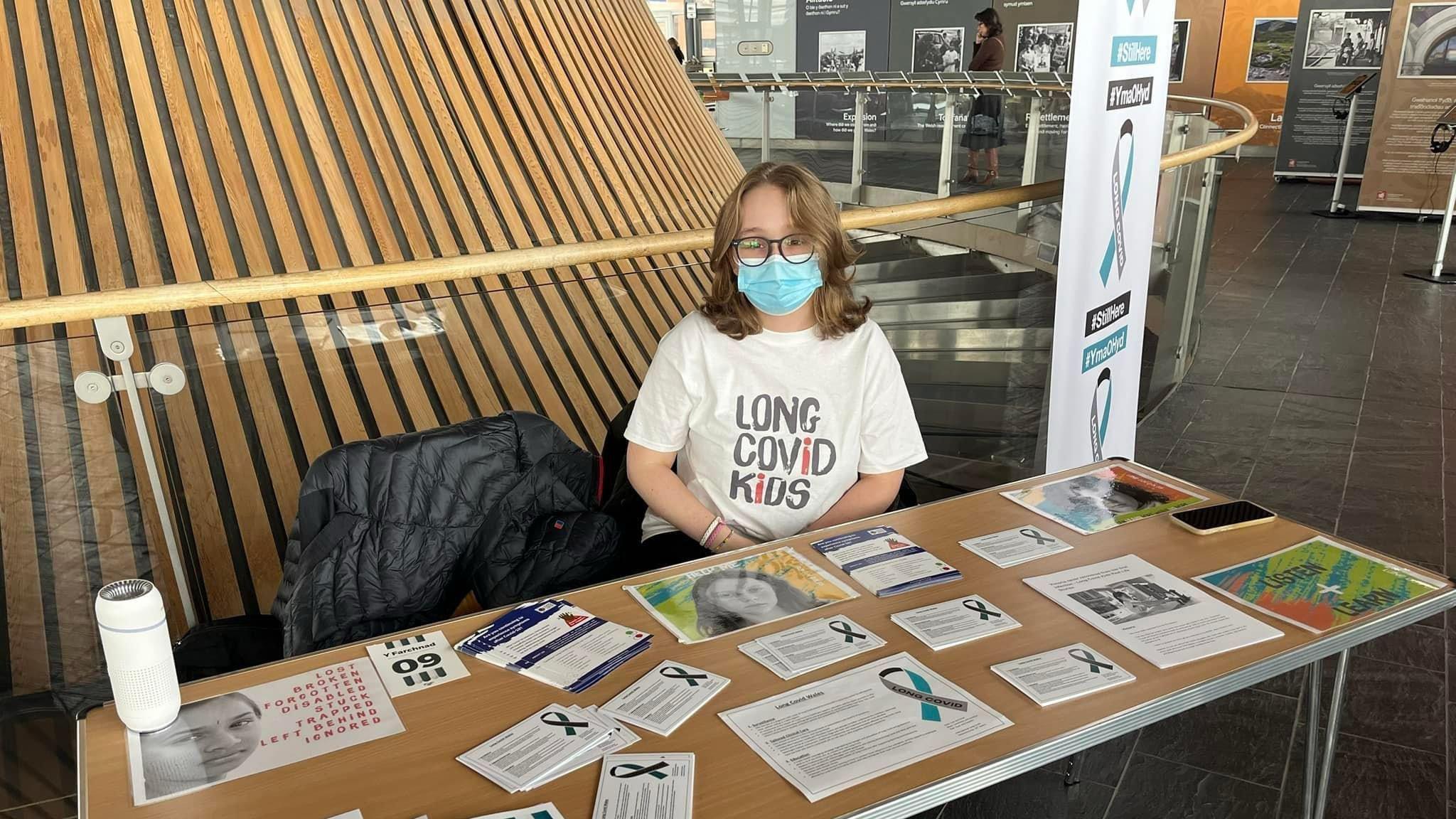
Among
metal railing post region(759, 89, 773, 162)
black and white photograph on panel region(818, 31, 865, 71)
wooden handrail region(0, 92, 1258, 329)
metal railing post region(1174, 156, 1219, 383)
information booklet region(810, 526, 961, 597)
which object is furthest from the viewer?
black and white photograph on panel region(818, 31, 865, 71)

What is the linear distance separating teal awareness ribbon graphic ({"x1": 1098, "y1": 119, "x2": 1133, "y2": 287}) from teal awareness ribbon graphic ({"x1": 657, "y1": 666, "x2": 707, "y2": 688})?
2214 millimetres

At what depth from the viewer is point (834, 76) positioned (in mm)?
8945

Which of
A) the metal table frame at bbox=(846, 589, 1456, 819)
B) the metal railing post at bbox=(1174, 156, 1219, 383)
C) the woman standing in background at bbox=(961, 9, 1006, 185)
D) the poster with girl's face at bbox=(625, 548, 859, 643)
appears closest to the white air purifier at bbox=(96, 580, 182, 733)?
the poster with girl's face at bbox=(625, 548, 859, 643)

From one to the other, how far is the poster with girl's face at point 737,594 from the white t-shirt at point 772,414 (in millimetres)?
372

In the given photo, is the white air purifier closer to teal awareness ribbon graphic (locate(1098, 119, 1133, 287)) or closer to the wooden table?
the wooden table

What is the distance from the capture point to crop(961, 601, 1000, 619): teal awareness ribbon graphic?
1.64 m

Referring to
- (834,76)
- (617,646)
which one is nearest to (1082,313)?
(617,646)

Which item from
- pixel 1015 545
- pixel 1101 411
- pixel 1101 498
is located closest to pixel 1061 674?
pixel 1015 545

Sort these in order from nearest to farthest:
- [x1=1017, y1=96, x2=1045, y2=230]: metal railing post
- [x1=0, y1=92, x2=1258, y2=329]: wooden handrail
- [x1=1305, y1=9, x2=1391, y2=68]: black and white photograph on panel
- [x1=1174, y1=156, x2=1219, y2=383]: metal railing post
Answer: [x1=0, y1=92, x2=1258, y2=329]: wooden handrail
[x1=1174, y1=156, x2=1219, y2=383]: metal railing post
[x1=1017, y1=96, x2=1045, y2=230]: metal railing post
[x1=1305, y1=9, x2=1391, y2=68]: black and white photograph on panel

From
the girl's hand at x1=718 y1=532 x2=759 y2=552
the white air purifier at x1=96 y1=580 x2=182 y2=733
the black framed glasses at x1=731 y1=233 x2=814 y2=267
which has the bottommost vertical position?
the girl's hand at x1=718 y1=532 x2=759 y2=552

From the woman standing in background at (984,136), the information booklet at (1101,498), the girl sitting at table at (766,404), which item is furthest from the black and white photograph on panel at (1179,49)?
the girl sitting at table at (766,404)

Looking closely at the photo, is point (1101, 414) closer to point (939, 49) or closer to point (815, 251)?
point (815, 251)

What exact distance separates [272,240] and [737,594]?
2.20 meters

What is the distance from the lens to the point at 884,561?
6.02ft
